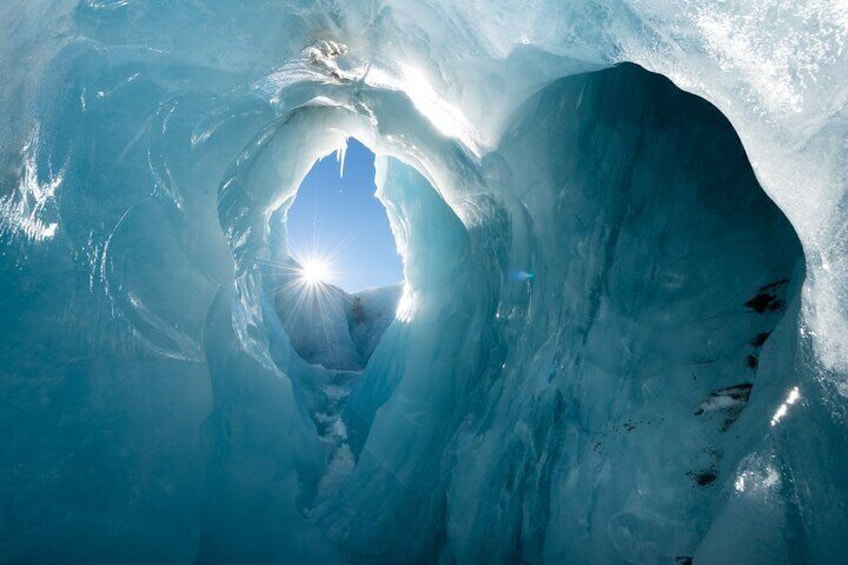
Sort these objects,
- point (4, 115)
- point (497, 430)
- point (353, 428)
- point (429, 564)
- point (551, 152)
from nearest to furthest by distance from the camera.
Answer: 1. point (4, 115)
2. point (551, 152)
3. point (497, 430)
4. point (429, 564)
5. point (353, 428)

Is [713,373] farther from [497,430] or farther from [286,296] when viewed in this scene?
[286,296]

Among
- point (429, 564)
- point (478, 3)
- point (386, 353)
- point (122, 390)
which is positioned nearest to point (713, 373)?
point (478, 3)

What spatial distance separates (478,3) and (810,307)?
203 cm

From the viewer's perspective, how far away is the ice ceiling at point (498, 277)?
1.81 m

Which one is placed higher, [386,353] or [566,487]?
[386,353]

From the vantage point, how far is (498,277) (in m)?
4.23

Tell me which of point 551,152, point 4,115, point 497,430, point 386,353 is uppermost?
point 551,152

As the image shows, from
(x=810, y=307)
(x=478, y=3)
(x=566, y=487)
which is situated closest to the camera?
(x=810, y=307)

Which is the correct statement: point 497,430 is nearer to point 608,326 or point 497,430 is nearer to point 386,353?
point 608,326

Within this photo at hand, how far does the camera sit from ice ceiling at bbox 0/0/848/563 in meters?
1.81

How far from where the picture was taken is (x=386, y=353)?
6.77m

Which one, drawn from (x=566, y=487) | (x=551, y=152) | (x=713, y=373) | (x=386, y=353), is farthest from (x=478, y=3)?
(x=386, y=353)

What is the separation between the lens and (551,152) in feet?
10.9

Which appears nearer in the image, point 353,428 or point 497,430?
point 497,430
